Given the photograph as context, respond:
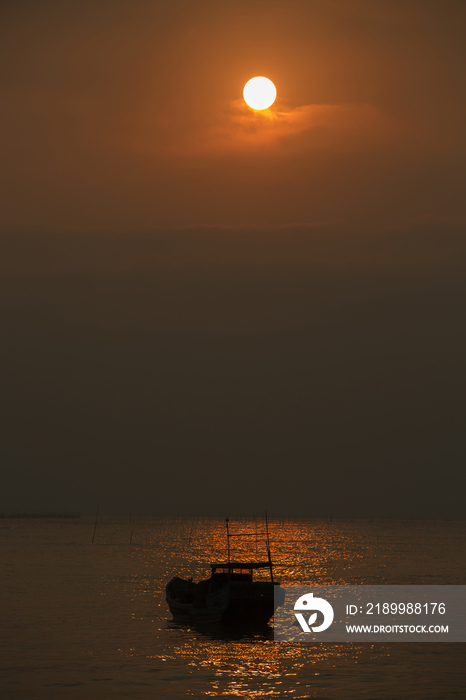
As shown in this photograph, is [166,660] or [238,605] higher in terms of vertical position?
[238,605]

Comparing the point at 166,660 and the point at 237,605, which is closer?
the point at 166,660

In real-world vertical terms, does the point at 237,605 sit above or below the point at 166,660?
above

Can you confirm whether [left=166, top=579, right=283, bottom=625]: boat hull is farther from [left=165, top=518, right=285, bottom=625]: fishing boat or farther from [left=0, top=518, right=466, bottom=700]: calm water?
[left=0, top=518, right=466, bottom=700]: calm water

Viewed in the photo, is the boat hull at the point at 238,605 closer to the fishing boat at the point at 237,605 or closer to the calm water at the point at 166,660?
the fishing boat at the point at 237,605

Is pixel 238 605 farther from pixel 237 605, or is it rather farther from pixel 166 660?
pixel 166 660

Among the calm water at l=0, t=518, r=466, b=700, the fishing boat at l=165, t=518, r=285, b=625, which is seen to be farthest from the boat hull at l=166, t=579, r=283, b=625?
the calm water at l=0, t=518, r=466, b=700

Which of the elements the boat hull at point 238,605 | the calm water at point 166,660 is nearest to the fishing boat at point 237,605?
the boat hull at point 238,605

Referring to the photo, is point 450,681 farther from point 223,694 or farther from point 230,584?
point 230,584

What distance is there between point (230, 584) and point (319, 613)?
42.7 ft

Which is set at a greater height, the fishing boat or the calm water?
the fishing boat

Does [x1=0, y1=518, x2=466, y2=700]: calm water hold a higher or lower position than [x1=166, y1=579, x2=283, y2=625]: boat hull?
lower

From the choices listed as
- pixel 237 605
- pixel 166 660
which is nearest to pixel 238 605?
pixel 237 605

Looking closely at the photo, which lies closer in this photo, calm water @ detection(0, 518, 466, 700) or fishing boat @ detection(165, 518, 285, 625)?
calm water @ detection(0, 518, 466, 700)

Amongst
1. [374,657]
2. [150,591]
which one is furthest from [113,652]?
[150,591]
